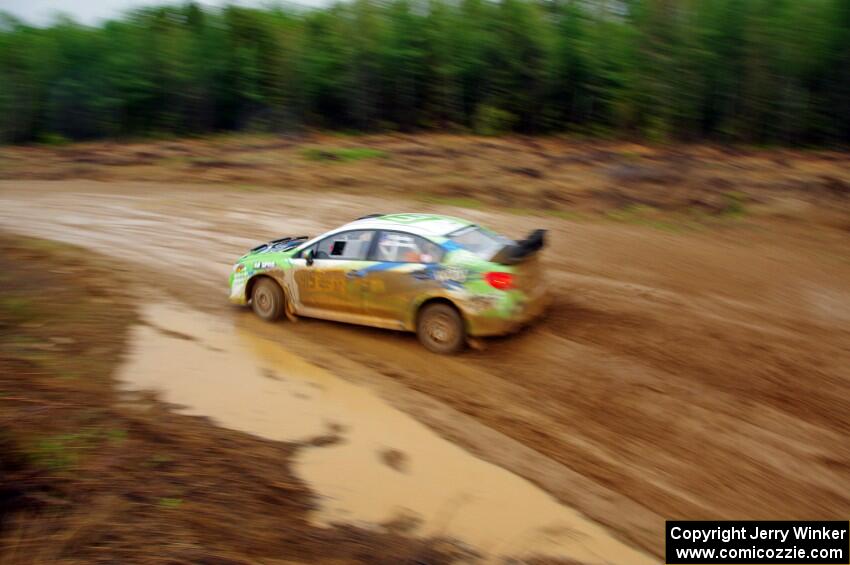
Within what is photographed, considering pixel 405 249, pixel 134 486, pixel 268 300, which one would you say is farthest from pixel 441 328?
pixel 134 486

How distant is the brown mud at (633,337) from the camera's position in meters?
6.75

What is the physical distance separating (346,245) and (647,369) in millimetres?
3963

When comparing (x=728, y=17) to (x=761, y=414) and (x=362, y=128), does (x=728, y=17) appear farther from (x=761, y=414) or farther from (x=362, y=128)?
(x=761, y=414)

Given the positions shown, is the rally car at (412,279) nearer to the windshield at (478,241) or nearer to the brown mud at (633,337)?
the windshield at (478,241)

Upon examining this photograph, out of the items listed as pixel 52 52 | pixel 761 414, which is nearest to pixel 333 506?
pixel 761 414

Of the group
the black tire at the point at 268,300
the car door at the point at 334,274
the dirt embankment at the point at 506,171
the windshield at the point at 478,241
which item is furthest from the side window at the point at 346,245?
the dirt embankment at the point at 506,171

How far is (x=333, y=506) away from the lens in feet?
20.7

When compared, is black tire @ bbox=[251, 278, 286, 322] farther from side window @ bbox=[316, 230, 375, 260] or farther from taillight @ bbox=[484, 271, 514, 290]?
taillight @ bbox=[484, 271, 514, 290]

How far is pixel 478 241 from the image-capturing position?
980 cm

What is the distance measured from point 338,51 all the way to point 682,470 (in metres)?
23.7

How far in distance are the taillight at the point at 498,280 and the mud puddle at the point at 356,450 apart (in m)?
1.86

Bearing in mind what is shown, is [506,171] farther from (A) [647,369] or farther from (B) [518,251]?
(A) [647,369]

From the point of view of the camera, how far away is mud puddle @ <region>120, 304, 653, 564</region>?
6.05 m

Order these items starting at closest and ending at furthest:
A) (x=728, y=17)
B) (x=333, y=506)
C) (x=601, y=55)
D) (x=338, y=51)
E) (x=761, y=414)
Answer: (x=333, y=506)
(x=761, y=414)
(x=728, y=17)
(x=601, y=55)
(x=338, y=51)
